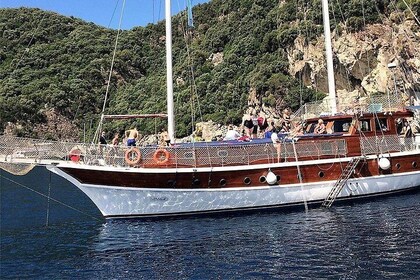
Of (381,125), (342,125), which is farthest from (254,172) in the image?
(381,125)

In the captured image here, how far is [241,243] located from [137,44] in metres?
93.4

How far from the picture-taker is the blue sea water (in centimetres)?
1174

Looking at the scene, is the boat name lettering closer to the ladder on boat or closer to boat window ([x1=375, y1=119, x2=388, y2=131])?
the ladder on boat

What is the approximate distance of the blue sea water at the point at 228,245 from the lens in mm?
11742

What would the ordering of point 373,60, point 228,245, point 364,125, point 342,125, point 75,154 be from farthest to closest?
point 373,60
point 342,125
point 364,125
point 75,154
point 228,245

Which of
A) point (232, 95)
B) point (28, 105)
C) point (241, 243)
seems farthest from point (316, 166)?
point (28, 105)

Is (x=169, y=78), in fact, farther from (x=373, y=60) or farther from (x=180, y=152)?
(x=373, y=60)

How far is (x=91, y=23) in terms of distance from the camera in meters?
121

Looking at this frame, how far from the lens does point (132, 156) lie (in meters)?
18.2

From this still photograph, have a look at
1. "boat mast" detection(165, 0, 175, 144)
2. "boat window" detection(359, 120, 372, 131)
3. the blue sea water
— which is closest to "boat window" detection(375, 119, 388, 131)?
Result: "boat window" detection(359, 120, 372, 131)

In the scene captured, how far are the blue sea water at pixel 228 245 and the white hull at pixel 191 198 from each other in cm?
63

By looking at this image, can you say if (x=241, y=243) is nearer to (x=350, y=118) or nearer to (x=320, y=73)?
(x=350, y=118)

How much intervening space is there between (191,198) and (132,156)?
3066 millimetres

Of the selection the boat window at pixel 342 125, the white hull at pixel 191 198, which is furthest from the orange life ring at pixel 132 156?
the boat window at pixel 342 125
